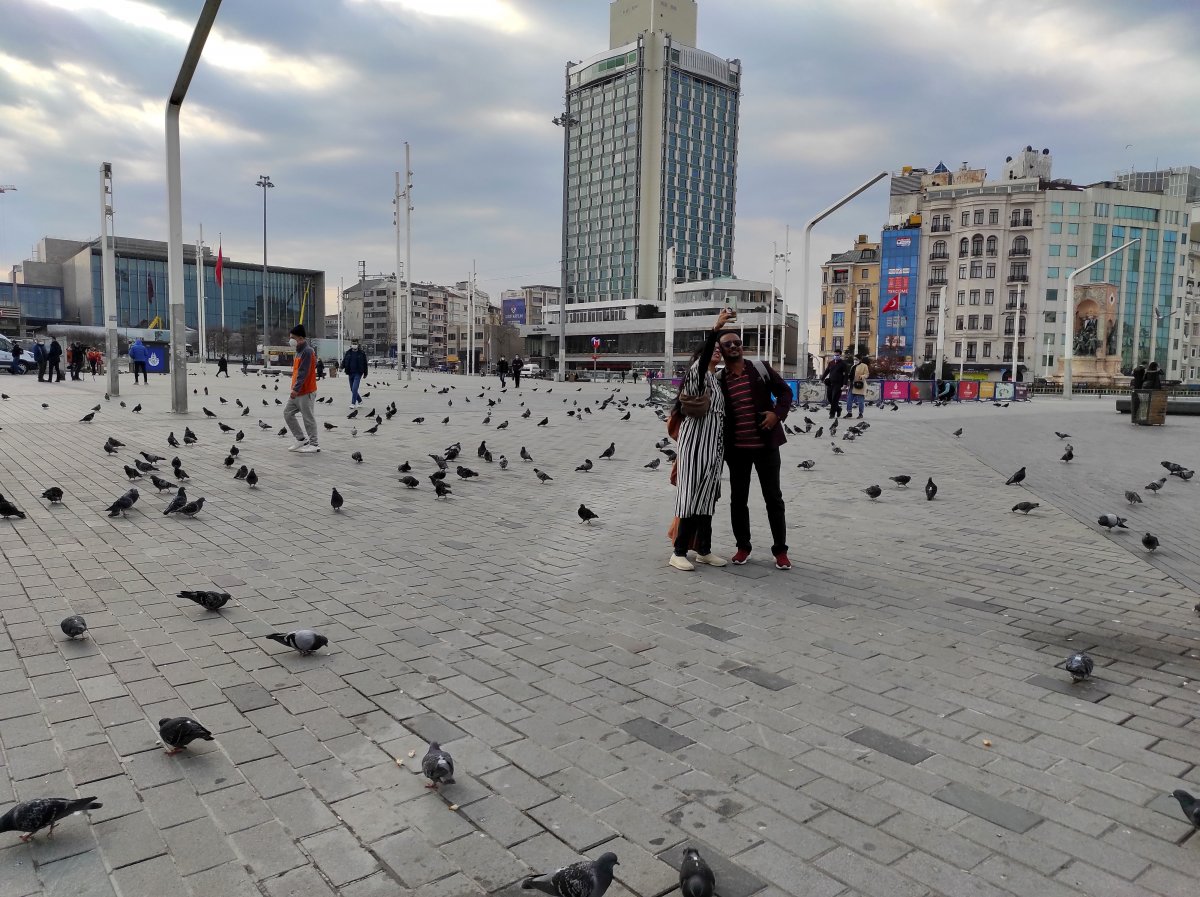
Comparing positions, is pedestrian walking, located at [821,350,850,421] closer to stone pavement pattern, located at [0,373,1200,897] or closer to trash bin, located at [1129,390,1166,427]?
trash bin, located at [1129,390,1166,427]

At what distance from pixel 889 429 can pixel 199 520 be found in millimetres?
15725

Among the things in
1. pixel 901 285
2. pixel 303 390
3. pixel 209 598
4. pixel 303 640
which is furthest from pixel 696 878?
pixel 901 285

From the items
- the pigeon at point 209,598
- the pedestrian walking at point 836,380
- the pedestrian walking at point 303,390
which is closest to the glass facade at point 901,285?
the pedestrian walking at point 836,380

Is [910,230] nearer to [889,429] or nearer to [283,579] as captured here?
[889,429]

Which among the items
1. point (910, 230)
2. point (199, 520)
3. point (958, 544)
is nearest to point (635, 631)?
point (958, 544)

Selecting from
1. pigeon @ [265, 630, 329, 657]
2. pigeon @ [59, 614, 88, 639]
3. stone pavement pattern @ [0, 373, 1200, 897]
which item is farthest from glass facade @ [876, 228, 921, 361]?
pigeon @ [59, 614, 88, 639]

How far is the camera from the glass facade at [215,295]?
4370 inches

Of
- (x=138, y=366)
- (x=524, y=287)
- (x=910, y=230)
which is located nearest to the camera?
(x=138, y=366)

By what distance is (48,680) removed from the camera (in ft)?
12.5

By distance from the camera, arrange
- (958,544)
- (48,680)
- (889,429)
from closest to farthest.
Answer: (48,680) < (958,544) < (889,429)

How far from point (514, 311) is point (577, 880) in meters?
162

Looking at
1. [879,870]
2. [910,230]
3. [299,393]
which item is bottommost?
[879,870]

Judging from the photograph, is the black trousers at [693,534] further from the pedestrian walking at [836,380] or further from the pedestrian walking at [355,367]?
the pedestrian walking at [355,367]

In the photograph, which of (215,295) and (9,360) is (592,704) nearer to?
(9,360)
